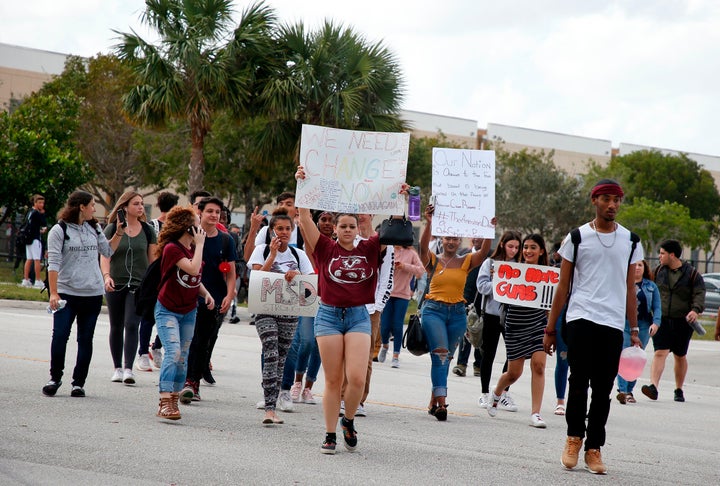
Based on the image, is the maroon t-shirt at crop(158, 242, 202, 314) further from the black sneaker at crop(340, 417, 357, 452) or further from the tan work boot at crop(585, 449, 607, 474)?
the tan work boot at crop(585, 449, 607, 474)

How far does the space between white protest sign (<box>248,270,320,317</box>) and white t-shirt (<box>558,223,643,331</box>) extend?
225 centimetres

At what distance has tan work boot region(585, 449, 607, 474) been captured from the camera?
255 inches

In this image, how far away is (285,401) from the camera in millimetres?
8547

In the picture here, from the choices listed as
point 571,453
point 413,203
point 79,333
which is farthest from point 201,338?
point 571,453

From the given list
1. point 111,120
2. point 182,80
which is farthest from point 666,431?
point 111,120

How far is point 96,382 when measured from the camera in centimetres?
948

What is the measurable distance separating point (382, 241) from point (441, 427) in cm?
206

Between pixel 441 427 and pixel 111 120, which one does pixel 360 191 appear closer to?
pixel 441 427

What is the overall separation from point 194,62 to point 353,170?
16.6m

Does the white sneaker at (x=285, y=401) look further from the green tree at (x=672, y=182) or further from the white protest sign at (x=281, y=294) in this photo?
the green tree at (x=672, y=182)

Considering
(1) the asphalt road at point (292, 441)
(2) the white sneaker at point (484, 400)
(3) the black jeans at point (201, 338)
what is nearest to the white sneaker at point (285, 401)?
(1) the asphalt road at point (292, 441)

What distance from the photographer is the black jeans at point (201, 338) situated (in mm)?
8711

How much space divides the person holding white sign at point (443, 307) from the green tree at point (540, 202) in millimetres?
38867

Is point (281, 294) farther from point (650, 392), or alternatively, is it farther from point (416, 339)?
point (650, 392)
